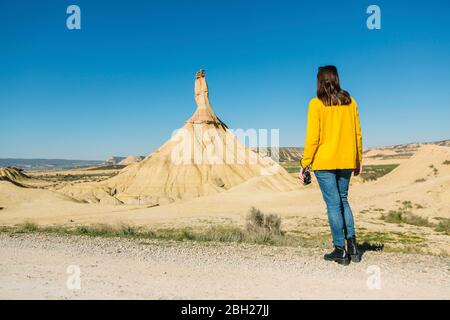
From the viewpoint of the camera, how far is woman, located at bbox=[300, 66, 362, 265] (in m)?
5.48

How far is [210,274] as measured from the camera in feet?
16.9

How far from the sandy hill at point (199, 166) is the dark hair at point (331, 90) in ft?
151

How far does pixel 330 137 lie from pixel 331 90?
63 centimetres

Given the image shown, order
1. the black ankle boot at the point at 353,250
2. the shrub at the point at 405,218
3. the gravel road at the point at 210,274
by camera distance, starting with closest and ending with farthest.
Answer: the gravel road at the point at 210,274, the black ankle boot at the point at 353,250, the shrub at the point at 405,218

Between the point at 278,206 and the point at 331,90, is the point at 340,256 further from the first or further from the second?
the point at 278,206

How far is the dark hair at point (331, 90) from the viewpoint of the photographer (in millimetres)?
5488

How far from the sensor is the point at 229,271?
5.33 m

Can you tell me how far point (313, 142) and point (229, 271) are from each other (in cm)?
202

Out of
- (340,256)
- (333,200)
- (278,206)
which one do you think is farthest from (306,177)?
(278,206)

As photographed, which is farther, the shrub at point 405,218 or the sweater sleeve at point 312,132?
the shrub at point 405,218

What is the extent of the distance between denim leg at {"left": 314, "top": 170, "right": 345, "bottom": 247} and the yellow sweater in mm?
141

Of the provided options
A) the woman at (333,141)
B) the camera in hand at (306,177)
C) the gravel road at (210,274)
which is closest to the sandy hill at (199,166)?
the gravel road at (210,274)

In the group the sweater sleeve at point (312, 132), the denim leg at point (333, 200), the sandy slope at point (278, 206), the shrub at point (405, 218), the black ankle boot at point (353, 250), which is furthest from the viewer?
the sandy slope at point (278, 206)

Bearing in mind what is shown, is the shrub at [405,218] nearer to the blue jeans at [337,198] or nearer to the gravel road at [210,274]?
the gravel road at [210,274]
